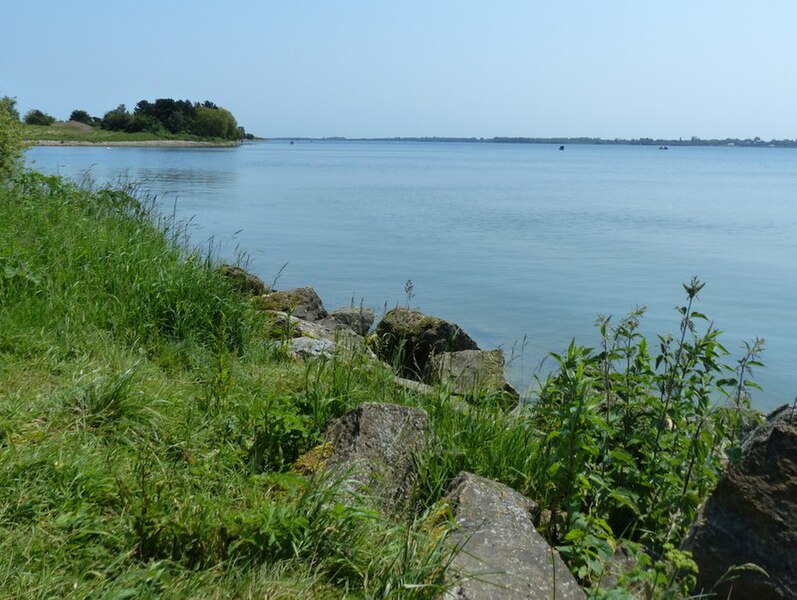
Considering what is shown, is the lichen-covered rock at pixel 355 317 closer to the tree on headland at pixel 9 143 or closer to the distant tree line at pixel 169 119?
the tree on headland at pixel 9 143

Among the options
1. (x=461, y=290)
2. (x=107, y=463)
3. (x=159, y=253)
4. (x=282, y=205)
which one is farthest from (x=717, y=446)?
(x=282, y=205)

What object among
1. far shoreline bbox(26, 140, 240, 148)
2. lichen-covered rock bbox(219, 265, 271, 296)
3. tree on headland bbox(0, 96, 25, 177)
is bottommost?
far shoreline bbox(26, 140, 240, 148)

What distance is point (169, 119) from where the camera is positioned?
140 m

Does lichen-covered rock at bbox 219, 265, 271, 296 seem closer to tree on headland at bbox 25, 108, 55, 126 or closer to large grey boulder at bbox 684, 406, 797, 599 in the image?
large grey boulder at bbox 684, 406, 797, 599

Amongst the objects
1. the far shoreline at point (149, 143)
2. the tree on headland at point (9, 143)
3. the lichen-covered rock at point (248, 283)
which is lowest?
the far shoreline at point (149, 143)

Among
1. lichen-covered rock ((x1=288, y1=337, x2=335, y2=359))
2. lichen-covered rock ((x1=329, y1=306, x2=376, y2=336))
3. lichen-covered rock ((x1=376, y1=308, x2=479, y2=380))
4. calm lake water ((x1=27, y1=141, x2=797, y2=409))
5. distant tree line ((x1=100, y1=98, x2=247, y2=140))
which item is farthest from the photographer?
distant tree line ((x1=100, y1=98, x2=247, y2=140))

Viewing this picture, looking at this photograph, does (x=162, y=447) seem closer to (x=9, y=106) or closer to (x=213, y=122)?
A: (x=9, y=106)

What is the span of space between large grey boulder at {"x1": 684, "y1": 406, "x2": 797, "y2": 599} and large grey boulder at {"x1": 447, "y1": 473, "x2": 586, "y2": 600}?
682 mm

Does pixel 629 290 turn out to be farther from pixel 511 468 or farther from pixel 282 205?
pixel 282 205

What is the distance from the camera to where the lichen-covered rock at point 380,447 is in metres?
4.31

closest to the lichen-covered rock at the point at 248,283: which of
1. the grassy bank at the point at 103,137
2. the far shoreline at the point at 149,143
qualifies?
the far shoreline at the point at 149,143

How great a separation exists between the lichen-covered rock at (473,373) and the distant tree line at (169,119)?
13584 cm

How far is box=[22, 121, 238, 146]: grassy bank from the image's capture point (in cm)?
11962

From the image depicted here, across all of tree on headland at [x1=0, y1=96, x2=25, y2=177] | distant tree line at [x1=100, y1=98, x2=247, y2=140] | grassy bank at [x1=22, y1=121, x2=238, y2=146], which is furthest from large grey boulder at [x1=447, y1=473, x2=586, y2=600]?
distant tree line at [x1=100, y1=98, x2=247, y2=140]
